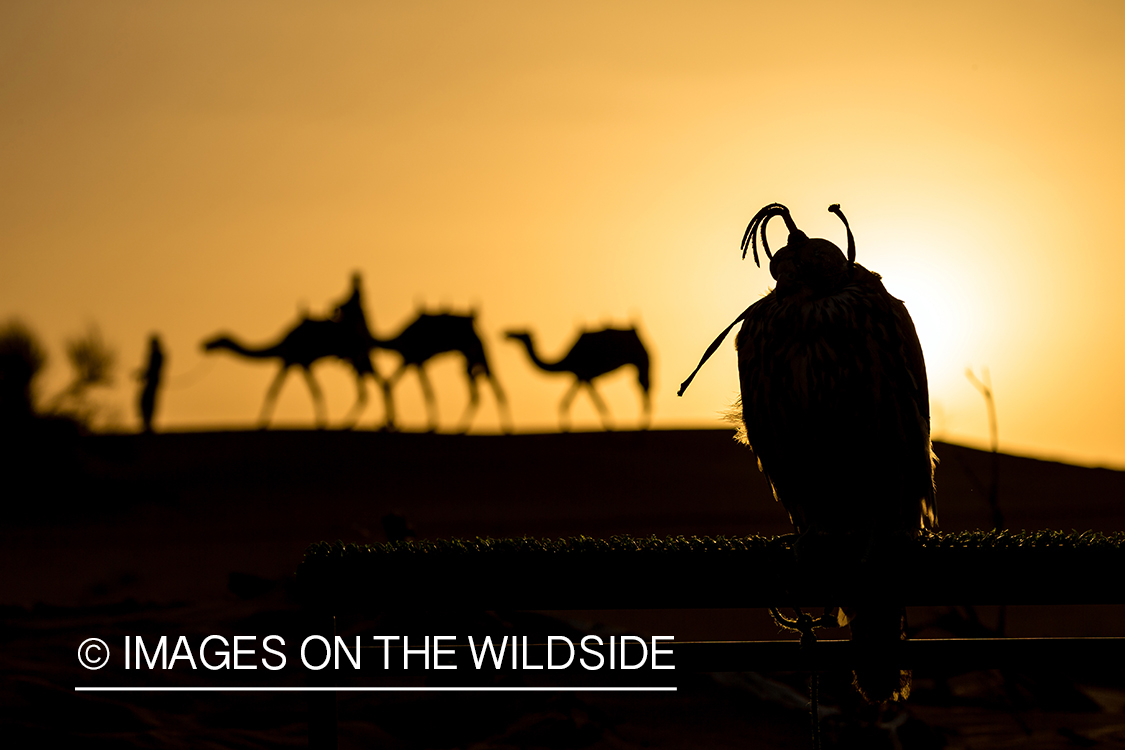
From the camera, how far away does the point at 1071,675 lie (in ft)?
24.9

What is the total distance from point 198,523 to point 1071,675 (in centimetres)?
1202

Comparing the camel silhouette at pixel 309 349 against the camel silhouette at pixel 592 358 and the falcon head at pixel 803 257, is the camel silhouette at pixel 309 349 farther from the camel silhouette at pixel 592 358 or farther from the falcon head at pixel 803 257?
the falcon head at pixel 803 257

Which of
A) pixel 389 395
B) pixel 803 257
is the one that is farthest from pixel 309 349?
pixel 803 257

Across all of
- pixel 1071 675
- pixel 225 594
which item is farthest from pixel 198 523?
pixel 1071 675

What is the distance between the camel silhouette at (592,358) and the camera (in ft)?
80.8

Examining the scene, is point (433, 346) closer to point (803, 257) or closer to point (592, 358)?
point (592, 358)

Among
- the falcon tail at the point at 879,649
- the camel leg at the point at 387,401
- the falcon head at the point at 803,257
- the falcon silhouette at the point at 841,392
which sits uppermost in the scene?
the camel leg at the point at 387,401

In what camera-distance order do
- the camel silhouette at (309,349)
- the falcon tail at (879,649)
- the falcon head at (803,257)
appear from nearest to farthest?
the falcon tail at (879,649)
the falcon head at (803,257)
the camel silhouette at (309,349)

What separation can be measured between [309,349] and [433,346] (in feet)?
9.07

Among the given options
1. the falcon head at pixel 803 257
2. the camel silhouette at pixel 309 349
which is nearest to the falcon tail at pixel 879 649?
the falcon head at pixel 803 257

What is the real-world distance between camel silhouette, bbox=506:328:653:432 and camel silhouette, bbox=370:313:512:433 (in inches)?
54.3

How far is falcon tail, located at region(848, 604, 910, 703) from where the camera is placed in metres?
3.01

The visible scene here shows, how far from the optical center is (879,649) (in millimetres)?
3002

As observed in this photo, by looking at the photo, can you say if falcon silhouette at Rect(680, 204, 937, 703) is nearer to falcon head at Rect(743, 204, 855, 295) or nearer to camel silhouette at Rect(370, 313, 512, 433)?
falcon head at Rect(743, 204, 855, 295)
